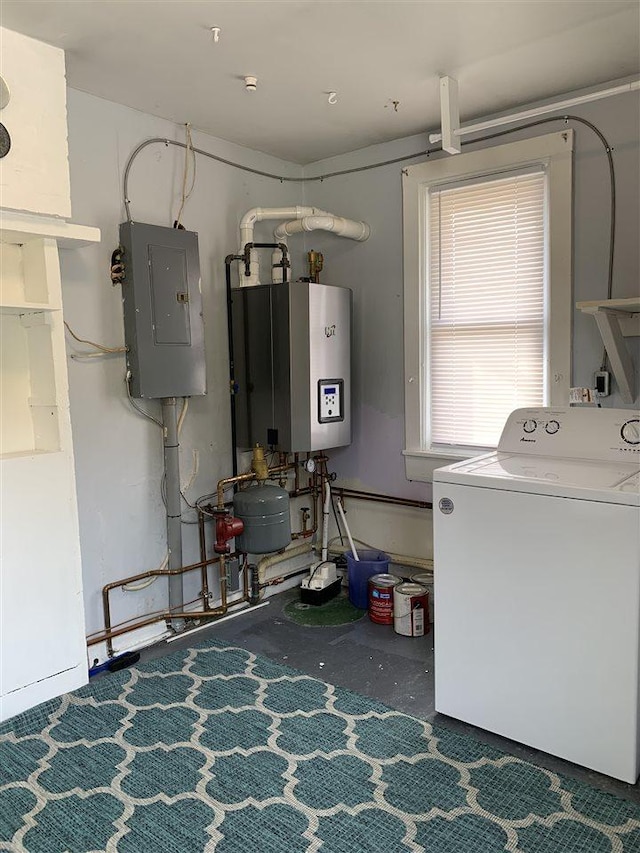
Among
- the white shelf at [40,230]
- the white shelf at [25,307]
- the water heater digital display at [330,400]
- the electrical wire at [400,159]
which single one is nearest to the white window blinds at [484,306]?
the electrical wire at [400,159]

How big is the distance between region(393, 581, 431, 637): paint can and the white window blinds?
818 millimetres

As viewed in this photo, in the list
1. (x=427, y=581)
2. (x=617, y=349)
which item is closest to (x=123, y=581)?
(x=427, y=581)

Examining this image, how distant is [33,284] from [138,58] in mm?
954

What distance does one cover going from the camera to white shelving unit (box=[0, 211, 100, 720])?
238cm

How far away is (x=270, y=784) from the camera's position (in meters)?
1.99

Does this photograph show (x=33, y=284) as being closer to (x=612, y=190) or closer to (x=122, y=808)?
(x=122, y=808)

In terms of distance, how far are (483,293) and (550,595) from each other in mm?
1655

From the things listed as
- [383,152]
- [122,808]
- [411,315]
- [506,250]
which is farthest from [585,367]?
[122,808]

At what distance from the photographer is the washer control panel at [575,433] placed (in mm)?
2357

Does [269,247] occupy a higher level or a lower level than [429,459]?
higher

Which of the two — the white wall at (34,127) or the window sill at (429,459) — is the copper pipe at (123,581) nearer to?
the window sill at (429,459)

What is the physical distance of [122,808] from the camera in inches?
74.5

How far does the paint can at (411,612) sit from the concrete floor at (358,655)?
4 centimetres

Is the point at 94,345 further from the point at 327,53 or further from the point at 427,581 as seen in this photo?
the point at 427,581
